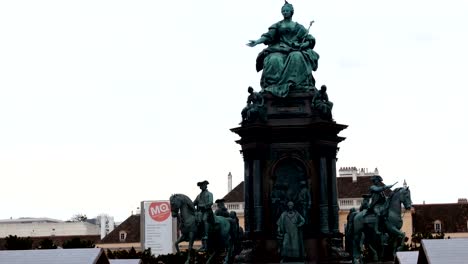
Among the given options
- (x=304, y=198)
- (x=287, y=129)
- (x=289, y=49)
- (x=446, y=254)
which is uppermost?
(x=289, y=49)

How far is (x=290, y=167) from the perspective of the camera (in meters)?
32.2

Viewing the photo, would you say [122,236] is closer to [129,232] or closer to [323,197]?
[129,232]

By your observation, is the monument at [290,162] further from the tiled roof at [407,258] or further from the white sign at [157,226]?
the white sign at [157,226]

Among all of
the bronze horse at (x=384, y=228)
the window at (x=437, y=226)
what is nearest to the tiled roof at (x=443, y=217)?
the window at (x=437, y=226)

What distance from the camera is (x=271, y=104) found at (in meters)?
32.5

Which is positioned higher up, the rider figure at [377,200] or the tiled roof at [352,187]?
the tiled roof at [352,187]

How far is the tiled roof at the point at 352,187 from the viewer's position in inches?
3561

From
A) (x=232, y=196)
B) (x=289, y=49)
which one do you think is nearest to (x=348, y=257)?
(x=289, y=49)

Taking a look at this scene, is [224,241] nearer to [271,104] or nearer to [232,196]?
[271,104]

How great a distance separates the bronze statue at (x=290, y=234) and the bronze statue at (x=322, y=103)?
326cm

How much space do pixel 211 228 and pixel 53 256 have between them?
13581mm

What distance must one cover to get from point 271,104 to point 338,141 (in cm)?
231

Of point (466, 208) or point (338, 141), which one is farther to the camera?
point (466, 208)

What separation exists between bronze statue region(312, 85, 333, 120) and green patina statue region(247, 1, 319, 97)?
2.13 feet
